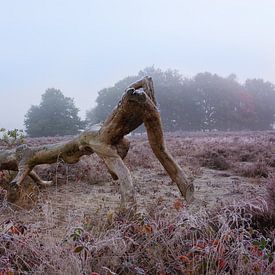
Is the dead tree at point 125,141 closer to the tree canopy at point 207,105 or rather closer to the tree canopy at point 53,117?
the tree canopy at point 53,117

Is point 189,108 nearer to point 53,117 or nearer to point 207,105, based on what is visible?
point 207,105

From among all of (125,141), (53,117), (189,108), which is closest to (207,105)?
(189,108)

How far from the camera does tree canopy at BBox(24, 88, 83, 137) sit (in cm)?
4775

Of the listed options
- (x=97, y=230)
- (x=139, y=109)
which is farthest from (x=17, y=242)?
(x=139, y=109)

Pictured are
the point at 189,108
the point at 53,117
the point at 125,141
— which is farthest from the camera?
the point at 189,108

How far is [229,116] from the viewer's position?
52000 mm

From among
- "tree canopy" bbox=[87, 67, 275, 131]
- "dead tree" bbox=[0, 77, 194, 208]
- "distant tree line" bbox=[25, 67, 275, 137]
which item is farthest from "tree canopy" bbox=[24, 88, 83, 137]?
"dead tree" bbox=[0, 77, 194, 208]

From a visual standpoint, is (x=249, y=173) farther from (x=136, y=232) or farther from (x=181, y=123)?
(x=181, y=123)

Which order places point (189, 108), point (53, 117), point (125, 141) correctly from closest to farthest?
point (125, 141) < point (53, 117) < point (189, 108)

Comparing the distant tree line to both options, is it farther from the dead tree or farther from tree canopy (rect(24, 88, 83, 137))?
the dead tree

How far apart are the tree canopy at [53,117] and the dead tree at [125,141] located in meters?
43.3

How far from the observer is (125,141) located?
205 inches

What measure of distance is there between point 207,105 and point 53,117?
24.3 m

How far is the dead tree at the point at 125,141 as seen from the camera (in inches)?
179
